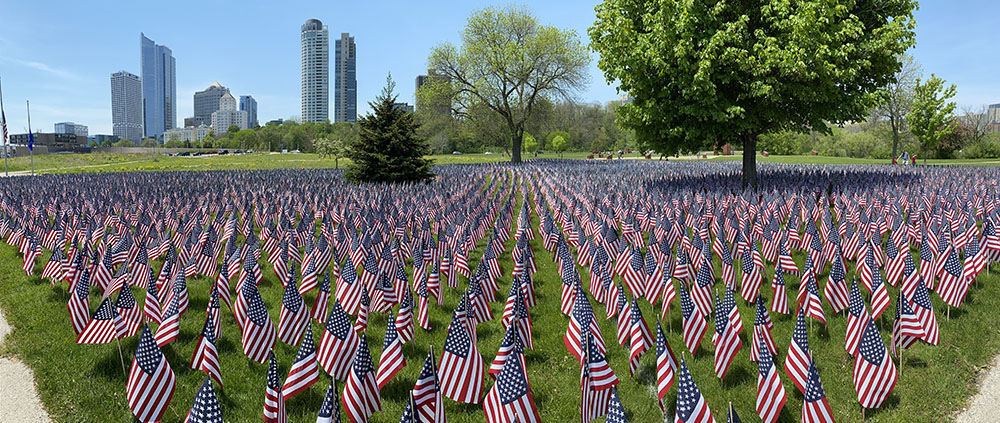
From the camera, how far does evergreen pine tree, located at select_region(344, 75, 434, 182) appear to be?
22547 millimetres

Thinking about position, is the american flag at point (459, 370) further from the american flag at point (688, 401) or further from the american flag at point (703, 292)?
the american flag at point (703, 292)

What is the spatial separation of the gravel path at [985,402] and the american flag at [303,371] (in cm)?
540

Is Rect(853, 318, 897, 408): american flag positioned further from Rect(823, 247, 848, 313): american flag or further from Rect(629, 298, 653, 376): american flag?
Rect(823, 247, 848, 313): american flag

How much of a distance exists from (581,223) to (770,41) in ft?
29.3

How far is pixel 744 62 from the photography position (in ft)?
55.0

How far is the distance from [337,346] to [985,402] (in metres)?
5.84

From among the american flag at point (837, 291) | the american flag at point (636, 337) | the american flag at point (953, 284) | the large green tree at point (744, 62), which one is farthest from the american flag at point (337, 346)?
the large green tree at point (744, 62)

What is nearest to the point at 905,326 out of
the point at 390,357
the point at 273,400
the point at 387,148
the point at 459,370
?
the point at 459,370

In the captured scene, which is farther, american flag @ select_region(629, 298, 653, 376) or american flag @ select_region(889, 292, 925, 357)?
american flag @ select_region(889, 292, 925, 357)

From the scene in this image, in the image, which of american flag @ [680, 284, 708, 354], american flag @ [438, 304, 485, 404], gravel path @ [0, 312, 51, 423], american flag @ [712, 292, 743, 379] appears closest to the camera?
american flag @ [438, 304, 485, 404]

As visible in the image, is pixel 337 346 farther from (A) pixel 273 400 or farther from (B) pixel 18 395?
(B) pixel 18 395

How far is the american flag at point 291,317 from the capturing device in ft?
19.5

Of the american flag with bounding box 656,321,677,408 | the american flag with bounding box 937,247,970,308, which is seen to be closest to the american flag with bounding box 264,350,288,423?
the american flag with bounding box 656,321,677,408

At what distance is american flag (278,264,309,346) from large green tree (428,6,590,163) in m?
41.0
